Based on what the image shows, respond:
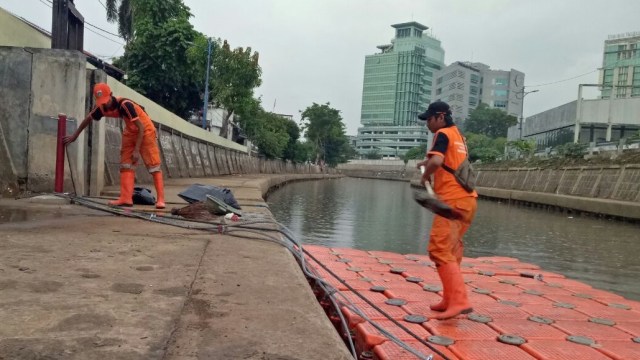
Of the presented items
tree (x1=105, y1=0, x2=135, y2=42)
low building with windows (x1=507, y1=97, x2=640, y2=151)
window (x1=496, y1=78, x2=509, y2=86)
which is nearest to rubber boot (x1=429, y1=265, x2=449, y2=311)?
tree (x1=105, y1=0, x2=135, y2=42)

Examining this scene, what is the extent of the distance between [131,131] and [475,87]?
109 m

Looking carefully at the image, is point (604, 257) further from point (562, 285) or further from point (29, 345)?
point (29, 345)

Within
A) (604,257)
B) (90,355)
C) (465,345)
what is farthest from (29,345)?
(604,257)

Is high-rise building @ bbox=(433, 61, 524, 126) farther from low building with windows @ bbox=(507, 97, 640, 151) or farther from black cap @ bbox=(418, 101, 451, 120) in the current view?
black cap @ bbox=(418, 101, 451, 120)

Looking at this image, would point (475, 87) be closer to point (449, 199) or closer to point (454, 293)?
point (449, 199)

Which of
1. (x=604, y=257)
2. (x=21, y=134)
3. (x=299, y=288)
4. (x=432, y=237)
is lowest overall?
(x=604, y=257)

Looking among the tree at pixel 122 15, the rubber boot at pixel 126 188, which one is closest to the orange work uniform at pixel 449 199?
the rubber boot at pixel 126 188

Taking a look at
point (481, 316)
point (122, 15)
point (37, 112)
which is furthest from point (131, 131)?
point (122, 15)

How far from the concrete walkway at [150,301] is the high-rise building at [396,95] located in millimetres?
109751

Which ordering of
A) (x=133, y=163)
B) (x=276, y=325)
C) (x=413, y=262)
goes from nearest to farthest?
(x=276, y=325)
(x=413, y=262)
(x=133, y=163)

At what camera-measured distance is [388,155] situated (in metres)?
118

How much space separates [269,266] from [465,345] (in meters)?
1.36

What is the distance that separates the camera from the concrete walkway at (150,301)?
1814 mm

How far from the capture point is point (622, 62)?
55.9 m
